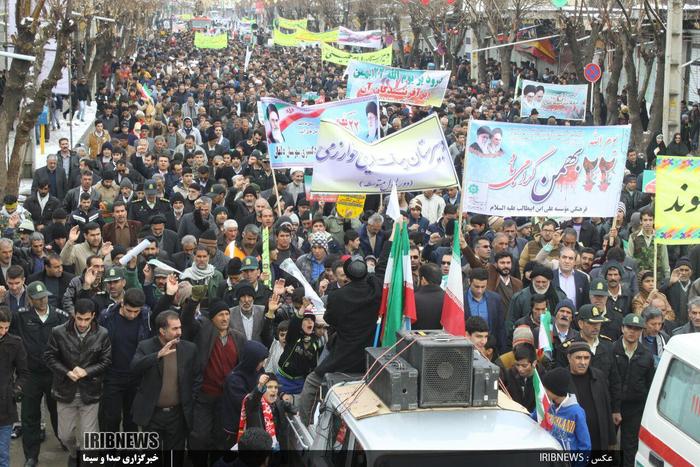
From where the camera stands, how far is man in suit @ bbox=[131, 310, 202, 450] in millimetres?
8133

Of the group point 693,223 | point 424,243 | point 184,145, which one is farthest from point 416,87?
point 693,223

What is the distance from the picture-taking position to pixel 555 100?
26219 millimetres

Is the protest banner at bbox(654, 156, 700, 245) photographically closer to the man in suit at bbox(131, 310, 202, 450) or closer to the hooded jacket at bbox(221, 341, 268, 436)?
the hooded jacket at bbox(221, 341, 268, 436)

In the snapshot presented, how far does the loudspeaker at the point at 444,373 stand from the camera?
20.0 feet

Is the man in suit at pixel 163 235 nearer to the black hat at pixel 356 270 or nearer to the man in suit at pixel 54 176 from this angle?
the man in suit at pixel 54 176

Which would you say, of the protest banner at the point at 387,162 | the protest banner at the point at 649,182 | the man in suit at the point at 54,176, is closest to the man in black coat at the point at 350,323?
the protest banner at the point at 387,162

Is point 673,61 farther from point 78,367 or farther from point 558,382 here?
point 78,367

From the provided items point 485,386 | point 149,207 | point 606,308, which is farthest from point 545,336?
point 149,207

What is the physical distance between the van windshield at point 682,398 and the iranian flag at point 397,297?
64.8 inches

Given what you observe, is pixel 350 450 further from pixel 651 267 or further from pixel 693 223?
pixel 651 267

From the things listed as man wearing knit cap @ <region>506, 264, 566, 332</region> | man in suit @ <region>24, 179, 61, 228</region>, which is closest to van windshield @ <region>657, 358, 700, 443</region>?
man wearing knit cap @ <region>506, 264, 566, 332</region>

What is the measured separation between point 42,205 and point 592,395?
8471 mm

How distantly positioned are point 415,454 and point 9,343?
12.5ft

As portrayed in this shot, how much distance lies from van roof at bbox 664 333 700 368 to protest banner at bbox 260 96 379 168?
7.81m
